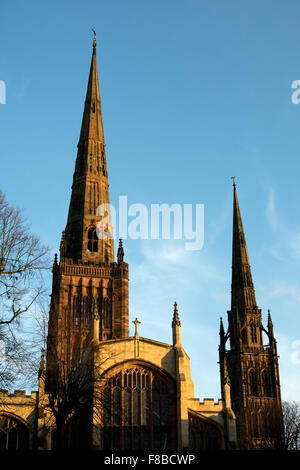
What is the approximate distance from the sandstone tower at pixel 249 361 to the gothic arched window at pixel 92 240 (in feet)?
83.7

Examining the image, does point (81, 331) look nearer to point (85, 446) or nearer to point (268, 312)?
point (85, 446)

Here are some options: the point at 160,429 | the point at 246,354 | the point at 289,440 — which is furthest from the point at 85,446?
the point at 246,354

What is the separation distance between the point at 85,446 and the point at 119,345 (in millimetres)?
7710

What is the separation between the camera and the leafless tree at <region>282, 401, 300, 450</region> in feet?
235

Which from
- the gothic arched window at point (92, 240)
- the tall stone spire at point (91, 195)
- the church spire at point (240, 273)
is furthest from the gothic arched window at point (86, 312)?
the church spire at point (240, 273)

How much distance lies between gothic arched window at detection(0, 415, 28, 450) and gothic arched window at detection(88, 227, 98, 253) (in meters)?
32.7

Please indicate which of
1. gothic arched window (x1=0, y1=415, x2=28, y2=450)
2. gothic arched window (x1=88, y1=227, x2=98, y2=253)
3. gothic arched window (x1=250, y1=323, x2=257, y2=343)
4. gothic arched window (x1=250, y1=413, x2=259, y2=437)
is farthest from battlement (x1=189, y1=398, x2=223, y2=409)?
gothic arched window (x1=250, y1=323, x2=257, y2=343)

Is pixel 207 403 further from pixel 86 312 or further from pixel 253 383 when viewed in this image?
pixel 253 383

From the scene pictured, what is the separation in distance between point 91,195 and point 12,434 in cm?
3978

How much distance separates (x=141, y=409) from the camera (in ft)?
159

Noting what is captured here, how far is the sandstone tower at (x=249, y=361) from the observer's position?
9031 cm

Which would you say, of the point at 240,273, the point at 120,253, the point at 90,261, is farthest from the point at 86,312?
the point at 240,273

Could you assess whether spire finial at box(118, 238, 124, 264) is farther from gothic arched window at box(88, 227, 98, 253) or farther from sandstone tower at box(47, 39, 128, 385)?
gothic arched window at box(88, 227, 98, 253)
